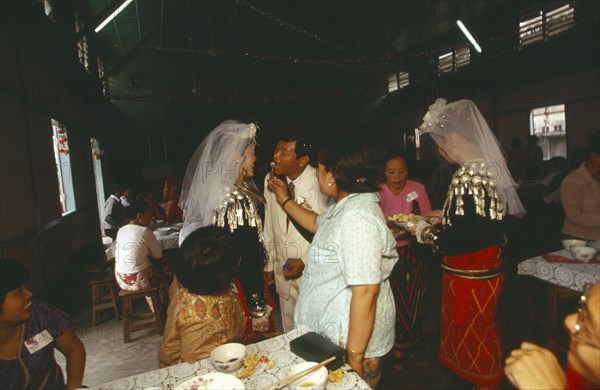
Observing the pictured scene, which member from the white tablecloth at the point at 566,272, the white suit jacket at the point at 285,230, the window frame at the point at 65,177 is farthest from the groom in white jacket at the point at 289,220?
the window frame at the point at 65,177

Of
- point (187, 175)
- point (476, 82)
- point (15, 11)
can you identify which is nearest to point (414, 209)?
point (187, 175)

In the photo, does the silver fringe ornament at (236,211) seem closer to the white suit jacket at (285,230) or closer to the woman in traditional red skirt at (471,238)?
the white suit jacket at (285,230)

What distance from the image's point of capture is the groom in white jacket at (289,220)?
299 centimetres

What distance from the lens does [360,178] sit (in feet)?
6.03

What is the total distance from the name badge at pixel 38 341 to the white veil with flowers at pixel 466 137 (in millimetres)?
2864

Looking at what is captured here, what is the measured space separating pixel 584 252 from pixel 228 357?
9.45ft

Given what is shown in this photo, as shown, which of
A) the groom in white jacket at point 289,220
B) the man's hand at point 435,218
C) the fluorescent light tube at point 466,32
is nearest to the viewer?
the groom in white jacket at point 289,220

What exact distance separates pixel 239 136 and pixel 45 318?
5.53 feet

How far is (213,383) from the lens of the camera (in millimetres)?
1427

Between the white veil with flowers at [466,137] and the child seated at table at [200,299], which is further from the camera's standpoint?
the white veil with flowers at [466,137]

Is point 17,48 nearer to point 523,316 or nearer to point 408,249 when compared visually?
point 408,249

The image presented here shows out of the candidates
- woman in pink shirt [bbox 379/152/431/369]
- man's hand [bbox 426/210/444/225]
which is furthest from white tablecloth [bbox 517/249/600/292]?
woman in pink shirt [bbox 379/152/431/369]

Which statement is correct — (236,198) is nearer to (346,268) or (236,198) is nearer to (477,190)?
(346,268)

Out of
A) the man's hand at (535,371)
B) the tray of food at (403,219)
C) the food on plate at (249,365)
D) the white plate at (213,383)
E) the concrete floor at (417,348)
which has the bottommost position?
the concrete floor at (417,348)
